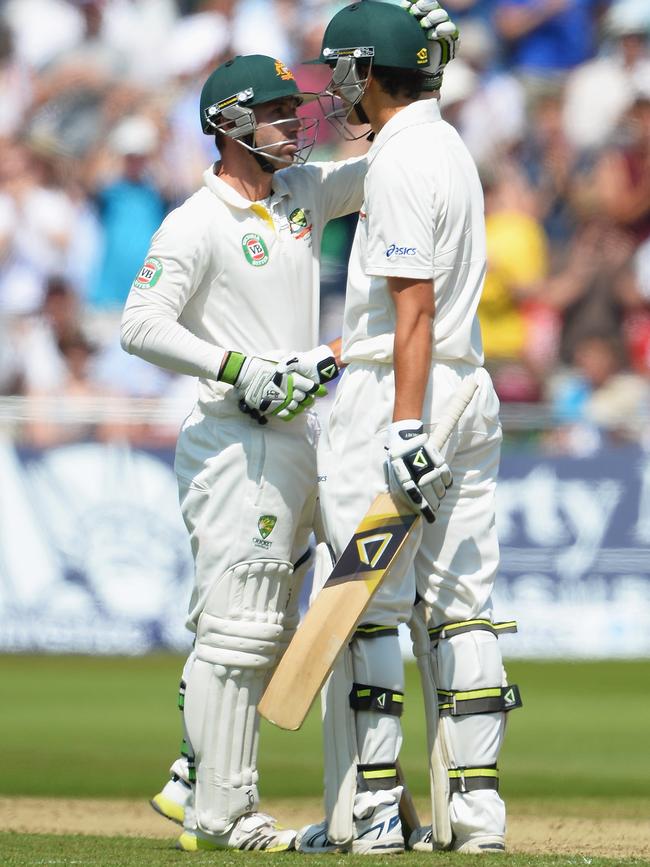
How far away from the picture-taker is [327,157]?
37.8 feet

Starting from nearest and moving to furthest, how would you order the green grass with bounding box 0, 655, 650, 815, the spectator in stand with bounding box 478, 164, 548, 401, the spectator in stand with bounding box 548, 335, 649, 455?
the green grass with bounding box 0, 655, 650, 815, the spectator in stand with bounding box 548, 335, 649, 455, the spectator in stand with bounding box 478, 164, 548, 401

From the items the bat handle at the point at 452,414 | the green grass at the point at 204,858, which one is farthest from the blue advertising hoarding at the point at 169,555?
the bat handle at the point at 452,414

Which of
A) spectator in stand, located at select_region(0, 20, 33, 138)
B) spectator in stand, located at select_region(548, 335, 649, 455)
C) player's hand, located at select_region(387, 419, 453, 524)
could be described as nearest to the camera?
player's hand, located at select_region(387, 419, 453, 524)

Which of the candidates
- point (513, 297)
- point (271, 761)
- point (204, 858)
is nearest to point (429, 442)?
point (204, 858)

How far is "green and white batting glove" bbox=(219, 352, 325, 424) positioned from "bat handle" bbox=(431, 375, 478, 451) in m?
0.46

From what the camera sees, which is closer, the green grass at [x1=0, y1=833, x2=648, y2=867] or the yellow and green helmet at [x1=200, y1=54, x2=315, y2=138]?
the green grass at [x1=0, y1=833, x2=648, y2=867]

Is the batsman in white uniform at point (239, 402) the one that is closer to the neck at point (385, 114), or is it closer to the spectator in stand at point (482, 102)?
the neck at point (385, 114)

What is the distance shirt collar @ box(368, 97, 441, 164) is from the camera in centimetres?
446

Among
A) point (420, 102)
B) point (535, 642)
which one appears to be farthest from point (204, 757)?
point (535, 642)

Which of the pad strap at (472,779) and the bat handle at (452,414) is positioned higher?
the bat handle at (452,414)

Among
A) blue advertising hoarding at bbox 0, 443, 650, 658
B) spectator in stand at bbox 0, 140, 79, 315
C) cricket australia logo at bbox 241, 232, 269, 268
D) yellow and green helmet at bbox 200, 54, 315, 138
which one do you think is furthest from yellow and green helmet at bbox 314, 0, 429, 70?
spectator in stand at bbox 0, 140, 79, 315

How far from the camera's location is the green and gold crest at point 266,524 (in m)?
4.73

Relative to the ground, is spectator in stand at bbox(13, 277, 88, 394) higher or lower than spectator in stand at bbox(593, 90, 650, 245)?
lower

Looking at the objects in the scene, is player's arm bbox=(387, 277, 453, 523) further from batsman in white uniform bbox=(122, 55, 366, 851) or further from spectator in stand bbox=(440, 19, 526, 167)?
spectator in stand bbox=(440, 19, 526, 167)
